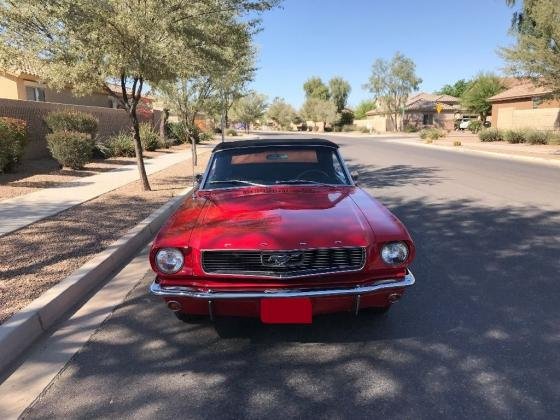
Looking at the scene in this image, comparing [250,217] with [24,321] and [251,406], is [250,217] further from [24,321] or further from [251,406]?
[24,321]

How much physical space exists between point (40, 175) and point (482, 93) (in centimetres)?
5462

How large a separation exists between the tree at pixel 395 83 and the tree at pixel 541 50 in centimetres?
5207

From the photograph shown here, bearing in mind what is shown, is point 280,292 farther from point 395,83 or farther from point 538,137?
point 395,83

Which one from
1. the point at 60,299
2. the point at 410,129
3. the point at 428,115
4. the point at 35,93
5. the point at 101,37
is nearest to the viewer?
the point at 60,299

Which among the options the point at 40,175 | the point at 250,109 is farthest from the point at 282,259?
the point at 250,109

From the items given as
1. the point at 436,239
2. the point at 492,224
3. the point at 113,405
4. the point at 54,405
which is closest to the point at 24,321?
the point at 54,405

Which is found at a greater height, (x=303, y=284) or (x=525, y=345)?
(x=303, y=284)

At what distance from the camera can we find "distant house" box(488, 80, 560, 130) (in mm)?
35266

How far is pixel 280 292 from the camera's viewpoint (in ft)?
10.3

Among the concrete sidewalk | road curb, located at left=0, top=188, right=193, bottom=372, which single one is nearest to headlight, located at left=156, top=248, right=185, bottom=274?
road curb, located at left=0, top=188, right=193, bottom=372

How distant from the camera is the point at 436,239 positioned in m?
6.50

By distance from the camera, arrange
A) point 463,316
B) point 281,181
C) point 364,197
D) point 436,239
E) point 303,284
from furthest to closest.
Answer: point 436,239
point 281,181
point 364,197
point 463,316
point 303,284

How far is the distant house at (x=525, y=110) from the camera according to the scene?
3527cm

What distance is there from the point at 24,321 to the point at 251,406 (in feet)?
6.38
